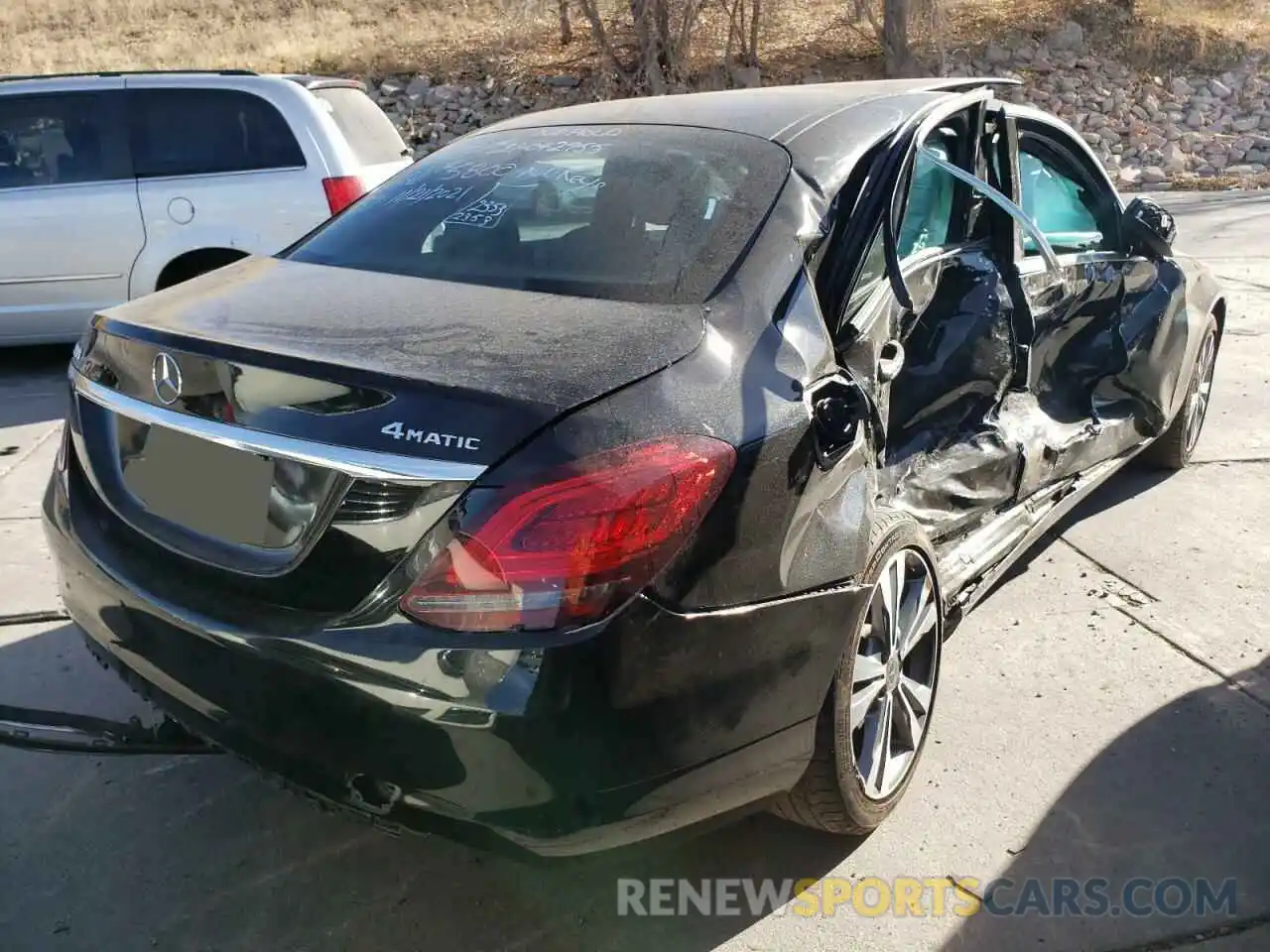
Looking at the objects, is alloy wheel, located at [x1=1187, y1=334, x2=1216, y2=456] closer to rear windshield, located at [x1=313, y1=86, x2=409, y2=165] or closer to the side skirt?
the side skirt

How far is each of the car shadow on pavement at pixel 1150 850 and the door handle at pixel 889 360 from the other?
1135 mm

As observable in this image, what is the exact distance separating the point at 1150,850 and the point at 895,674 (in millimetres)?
716

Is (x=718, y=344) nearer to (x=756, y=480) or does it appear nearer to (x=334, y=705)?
(x=756, y=480)

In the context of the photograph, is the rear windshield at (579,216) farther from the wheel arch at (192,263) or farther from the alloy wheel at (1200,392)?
the wheel arch at (192,263)

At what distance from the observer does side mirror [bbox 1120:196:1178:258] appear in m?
4.55

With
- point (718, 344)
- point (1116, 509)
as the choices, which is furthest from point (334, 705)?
point (1116, 509)

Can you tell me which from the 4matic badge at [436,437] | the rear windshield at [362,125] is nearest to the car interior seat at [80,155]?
the rear windshield at [362,125]

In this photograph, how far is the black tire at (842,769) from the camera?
2502 mm

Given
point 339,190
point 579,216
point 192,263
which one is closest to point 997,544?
point 579,216

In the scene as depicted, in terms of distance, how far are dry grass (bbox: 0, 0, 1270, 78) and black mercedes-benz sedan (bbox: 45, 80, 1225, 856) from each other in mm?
18049

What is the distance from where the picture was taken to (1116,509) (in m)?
4.82

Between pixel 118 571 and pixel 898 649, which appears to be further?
pixel 898 649

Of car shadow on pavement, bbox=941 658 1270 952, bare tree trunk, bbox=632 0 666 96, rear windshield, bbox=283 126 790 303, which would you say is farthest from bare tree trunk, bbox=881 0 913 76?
car shadow on pavement, bbox=941 658 1270 952

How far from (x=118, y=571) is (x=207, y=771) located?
2.72 ft
